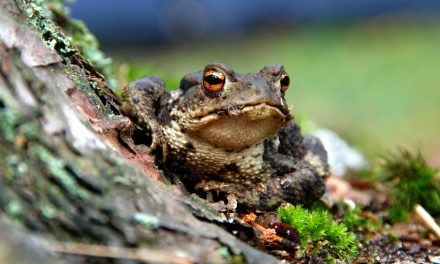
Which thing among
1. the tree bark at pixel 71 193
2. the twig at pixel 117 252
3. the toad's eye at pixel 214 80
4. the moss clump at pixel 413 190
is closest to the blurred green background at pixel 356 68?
the moss clump at pixel 413 190

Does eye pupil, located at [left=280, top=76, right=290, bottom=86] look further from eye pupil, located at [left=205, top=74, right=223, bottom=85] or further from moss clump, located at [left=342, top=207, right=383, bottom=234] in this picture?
moss clump, located at [left=342, top=207, right=383, bottom=234]

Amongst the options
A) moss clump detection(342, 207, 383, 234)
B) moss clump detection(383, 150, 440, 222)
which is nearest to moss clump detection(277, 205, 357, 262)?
moss clump detection(342, 207, 383, 234)

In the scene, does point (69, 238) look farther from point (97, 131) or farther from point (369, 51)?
point (369, 51)

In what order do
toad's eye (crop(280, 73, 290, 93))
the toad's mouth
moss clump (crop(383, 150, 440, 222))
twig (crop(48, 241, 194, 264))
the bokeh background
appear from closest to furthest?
1. twig (crop(48, 241, 194, 264))
2. the toad's mouth
3. toad's eye (crop(280, 73, 290, 93))
4. moss clump (crop(383, 150, 440, 222))
5. the bokeh background

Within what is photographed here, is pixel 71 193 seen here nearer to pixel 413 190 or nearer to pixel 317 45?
pixel 413 190

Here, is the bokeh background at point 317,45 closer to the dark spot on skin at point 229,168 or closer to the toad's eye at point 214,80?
the dark spot on skin at point 229,168
